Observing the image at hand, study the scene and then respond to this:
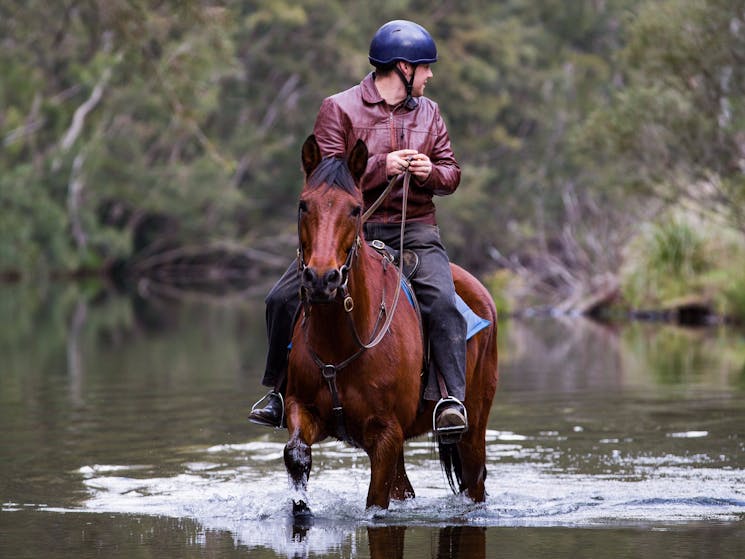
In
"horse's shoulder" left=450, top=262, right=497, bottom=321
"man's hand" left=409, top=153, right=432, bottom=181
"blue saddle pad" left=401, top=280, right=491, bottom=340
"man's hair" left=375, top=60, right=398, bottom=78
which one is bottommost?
"blue saddle pad" left=401, top=280, right=491, bottom=340

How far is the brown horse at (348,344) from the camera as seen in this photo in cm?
714

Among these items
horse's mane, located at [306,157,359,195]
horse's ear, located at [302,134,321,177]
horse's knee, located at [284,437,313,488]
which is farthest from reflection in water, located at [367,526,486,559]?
horse's ear, located at [302,134,321,177]

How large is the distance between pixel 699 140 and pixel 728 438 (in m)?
16.5

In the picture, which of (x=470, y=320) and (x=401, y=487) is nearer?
(x=470, y=320)

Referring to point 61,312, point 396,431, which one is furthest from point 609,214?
point 396,431

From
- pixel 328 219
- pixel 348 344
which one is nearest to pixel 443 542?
pixel 348 344

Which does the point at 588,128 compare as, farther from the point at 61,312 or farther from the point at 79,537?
the point at 79,537

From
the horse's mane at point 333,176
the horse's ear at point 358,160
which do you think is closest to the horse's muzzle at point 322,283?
the horse's mane at point 333,176

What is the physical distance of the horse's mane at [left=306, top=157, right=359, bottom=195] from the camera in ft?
23.8

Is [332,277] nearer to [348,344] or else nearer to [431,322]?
[348,344]

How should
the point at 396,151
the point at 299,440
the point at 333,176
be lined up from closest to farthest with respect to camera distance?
1. the point at 333,176
2. the point at 299,440
3. the point at 396,151

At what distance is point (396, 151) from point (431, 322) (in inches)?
39.2

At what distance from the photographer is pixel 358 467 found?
1072 centimetres

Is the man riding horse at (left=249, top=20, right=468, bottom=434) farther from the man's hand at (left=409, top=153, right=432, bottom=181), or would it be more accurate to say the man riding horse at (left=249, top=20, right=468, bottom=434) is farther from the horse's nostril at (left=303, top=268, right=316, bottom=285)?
the horse's nostril at (left=303, top=268, right=316, bottom=285)
